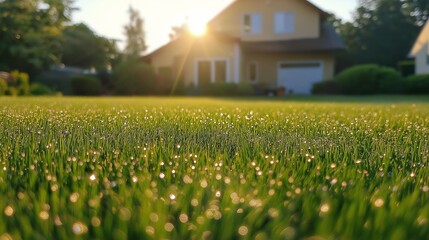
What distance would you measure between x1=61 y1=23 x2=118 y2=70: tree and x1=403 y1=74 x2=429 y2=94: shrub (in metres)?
33.7

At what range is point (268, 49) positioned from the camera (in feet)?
95.8

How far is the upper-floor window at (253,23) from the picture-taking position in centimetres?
3059

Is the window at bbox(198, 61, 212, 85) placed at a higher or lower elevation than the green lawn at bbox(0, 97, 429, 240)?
higher

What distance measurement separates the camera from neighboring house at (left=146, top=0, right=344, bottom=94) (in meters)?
28.2

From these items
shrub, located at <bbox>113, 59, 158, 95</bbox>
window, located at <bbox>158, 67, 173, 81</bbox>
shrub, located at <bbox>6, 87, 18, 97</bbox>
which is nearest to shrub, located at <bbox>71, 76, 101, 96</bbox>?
shrub, located at <bbox>113, 59, 158, 95</bbox>

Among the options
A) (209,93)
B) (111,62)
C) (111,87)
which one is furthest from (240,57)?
(111,62)

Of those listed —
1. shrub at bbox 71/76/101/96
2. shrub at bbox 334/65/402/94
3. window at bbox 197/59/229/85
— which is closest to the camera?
shrub at bbox 334/65/402/94

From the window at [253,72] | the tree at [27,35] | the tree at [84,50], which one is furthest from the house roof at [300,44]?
the tree at [84,50]

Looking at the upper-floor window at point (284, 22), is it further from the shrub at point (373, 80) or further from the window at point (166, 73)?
the window at point (166, 73)

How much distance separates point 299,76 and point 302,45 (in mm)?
2364

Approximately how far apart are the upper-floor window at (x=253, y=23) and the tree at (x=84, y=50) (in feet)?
75.1

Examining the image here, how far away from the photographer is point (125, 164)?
214cm

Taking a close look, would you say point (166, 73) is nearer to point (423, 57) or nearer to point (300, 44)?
point (300, 44)

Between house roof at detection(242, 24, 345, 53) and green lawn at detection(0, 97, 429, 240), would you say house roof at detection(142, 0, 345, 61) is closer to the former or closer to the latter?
house roof at detection(242, 24, 345, 53)
